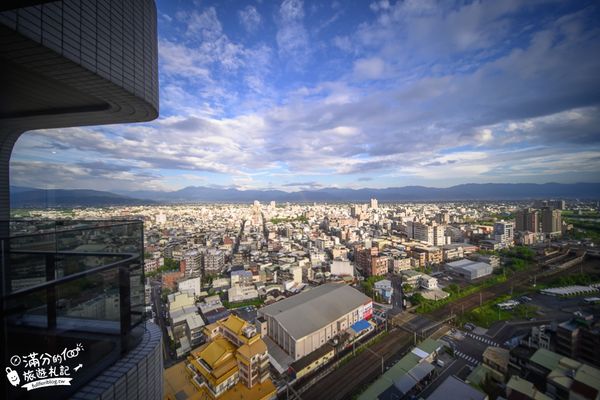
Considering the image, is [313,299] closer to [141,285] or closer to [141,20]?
[141,285]

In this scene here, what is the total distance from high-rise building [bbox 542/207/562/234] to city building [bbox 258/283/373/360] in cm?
1680

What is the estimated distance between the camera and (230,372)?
13.9 ft

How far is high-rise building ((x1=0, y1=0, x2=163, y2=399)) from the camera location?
0.76 meters

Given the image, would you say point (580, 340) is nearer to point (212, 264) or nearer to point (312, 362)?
point (312, 362)

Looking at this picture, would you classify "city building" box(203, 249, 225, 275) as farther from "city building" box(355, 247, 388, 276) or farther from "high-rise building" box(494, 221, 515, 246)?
"high-rise building" box(494, 221, 515, 246)

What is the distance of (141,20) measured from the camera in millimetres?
1332

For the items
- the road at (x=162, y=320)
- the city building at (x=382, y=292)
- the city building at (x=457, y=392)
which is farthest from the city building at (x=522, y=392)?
the road at (x=162, y=320)

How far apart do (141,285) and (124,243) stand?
0.21 metres

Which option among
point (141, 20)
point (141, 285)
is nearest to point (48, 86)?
point (141, 20)

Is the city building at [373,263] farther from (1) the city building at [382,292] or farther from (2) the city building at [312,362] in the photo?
(2) the city building at [312,362]

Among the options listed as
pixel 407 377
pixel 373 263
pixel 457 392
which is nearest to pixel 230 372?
pixel 407 377

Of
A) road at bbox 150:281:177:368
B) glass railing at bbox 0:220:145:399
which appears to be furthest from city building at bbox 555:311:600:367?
road at bbox 150:281:177:368

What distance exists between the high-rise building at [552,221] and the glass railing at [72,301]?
2244 cm

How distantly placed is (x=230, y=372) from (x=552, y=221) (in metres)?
21.3
